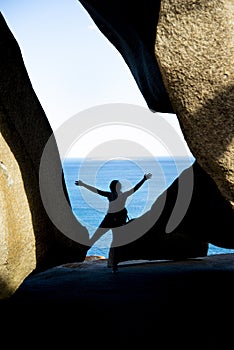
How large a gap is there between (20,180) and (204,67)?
193cm

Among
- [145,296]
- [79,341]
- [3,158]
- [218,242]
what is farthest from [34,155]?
[218,242]

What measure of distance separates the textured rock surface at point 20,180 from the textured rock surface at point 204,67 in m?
1.61

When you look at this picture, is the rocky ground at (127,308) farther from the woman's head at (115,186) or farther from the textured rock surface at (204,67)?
the textured rock surface at (204,67)

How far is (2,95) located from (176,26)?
74.1 inches

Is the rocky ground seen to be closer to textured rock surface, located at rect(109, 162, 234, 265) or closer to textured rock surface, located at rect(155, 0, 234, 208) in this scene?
textured rock surface, located at rect(109, 162, 234, 265)

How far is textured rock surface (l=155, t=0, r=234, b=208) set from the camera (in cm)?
423

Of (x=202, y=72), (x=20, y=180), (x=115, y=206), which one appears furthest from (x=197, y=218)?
(x=202, y=72)

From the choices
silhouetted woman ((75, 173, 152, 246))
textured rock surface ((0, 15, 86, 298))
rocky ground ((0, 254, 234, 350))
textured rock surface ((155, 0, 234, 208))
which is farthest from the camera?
silhouetted woman ((75, 173, 152, 246))

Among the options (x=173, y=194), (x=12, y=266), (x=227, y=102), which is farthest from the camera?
(x=173, y=194)

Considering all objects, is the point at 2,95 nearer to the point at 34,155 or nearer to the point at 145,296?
the point at 34,155

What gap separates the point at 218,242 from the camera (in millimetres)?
7512

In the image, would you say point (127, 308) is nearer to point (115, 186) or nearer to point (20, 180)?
point (115, 186)

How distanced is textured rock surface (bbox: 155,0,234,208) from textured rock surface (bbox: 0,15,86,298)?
63.3 inches

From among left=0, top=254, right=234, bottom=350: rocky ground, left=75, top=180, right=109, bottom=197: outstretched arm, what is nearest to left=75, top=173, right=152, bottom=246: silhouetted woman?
left=75, top=180, right=109, bottom=197: outstretched arm
